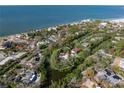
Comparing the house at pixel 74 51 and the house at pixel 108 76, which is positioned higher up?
the house at pixel 74 51

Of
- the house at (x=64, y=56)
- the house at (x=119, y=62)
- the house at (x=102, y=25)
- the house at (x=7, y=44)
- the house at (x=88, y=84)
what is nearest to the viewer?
the house at (x=88, y=84)

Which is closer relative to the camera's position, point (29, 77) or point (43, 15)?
point (29, 77)

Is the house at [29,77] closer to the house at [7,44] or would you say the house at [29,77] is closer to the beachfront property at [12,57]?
the beachfront property at [12,57]

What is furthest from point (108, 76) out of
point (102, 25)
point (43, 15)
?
point (43, 15)

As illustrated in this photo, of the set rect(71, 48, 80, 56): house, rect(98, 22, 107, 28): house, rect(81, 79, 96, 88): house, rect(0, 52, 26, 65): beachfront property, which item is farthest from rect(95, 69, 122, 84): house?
rect(0, 52, 26, 65): beachfront property

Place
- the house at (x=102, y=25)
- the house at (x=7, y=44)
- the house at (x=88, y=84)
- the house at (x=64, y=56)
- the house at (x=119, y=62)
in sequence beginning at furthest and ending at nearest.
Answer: the house at (x=102, y=25), the house at (x=7, y=44), the house at (x=64, y=56), the house at (x=119, y=62), the house at (x=88, y=84)

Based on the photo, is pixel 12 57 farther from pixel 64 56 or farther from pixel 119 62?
pixel 119 62

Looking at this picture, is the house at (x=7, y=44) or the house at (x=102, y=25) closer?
the house at (x=7, y=44)

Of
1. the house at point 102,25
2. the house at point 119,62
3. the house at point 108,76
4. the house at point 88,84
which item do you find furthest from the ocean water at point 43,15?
the house at point 88,84

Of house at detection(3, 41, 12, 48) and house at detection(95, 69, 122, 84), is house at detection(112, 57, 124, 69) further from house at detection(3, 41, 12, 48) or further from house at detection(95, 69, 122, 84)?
house at detection(3, 41, 12, 48)
